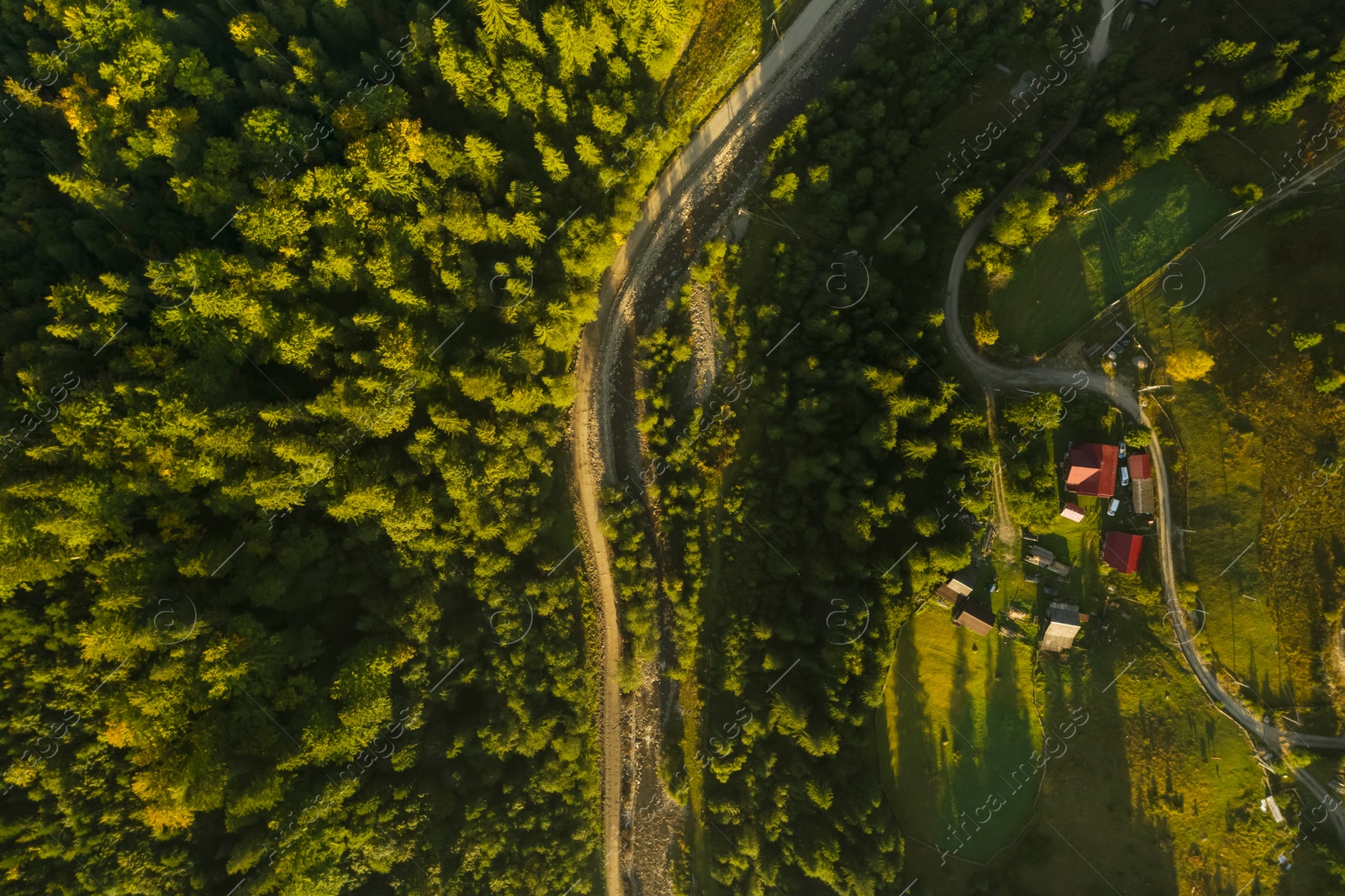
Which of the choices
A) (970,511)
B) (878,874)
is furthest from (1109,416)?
(878,874)

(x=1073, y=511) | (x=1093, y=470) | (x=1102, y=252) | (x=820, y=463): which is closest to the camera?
(x=1093, y=470)

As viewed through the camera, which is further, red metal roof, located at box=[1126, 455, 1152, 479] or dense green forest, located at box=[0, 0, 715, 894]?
red metal roof, located at box=[1126, 455, 1152, 479]

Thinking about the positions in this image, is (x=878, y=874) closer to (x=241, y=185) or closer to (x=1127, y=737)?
(x=1127, y=737)

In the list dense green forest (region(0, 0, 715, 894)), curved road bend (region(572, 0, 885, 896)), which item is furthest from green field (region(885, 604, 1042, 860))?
dense green forest (region(0, 0, 715, 894))

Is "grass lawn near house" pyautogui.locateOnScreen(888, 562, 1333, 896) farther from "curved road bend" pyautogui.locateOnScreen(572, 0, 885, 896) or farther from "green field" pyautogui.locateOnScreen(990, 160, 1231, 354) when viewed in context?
"curved road bend" pyautogui.locateOnScreen(572, 0, 885, 896)

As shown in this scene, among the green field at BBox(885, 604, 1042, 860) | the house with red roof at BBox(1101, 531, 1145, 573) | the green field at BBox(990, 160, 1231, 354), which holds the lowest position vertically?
the green field at BBox(885, 604, 1042, 860)

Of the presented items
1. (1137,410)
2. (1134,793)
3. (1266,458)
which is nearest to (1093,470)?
(1137,410)

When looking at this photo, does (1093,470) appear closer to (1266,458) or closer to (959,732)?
(1266,458)

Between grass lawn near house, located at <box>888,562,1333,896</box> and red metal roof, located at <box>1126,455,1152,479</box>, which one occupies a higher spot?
red metal roof, located at <box>1126,455,1152,479</box>
